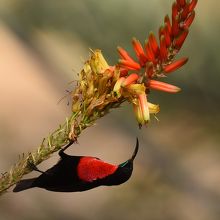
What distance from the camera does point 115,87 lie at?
100cm

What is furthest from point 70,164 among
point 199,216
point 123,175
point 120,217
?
point 199,216

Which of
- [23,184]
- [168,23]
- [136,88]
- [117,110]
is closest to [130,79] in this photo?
[136,88]

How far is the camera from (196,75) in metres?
3.68

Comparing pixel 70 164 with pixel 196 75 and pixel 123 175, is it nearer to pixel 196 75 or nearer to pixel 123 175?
pixel 123 175

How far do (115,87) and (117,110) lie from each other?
8.44ft

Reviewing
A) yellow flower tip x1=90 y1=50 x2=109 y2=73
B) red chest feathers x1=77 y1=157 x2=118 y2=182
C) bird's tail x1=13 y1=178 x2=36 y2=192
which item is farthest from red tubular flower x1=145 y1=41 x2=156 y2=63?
bird's tail x1=13 y1=178 x2=36 y2=192

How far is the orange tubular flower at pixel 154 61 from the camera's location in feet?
3.07

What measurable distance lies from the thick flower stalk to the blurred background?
7.27 ft

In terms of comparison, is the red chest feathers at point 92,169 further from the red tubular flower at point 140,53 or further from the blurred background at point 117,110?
the blurred background at point 117,110

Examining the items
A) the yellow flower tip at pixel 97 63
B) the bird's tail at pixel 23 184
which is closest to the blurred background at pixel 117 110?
the bird's tail at pixel 23 184

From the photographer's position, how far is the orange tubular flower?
94cm

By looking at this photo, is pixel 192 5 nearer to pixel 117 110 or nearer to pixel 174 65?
pixel 174 65

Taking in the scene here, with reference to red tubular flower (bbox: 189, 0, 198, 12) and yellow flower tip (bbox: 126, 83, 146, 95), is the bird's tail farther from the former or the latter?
red tubular flower (bbox: 189, 0, 198, 12)

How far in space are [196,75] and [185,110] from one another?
243 millimetres
